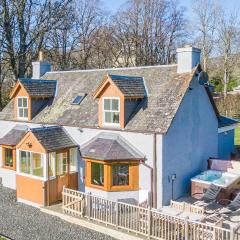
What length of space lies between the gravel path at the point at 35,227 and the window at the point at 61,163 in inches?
97.1

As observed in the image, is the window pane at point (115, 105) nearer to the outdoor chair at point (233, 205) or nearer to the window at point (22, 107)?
the window at point (22, 107)

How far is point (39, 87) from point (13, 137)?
3880mm

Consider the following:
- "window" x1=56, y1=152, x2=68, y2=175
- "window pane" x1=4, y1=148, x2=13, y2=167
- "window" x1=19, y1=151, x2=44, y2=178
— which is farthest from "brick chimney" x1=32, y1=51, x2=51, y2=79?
"window" x1=56, y1=152, x2=68, y2=175

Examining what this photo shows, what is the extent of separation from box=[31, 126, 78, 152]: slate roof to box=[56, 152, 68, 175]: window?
0.54m

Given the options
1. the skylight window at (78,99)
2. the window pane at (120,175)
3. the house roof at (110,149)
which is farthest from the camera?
the skylight window at (78,99)

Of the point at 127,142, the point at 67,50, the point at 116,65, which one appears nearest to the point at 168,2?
the point at 116,65

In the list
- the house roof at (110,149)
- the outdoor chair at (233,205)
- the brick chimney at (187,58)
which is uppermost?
the brick chimney at (187,58)

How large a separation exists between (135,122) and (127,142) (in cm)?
116

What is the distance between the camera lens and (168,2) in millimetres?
56031

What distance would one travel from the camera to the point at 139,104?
65.0 ft

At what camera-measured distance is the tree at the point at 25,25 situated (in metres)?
37.2

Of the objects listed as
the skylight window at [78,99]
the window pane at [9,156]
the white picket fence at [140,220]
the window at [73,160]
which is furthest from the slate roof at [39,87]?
the white picket fence at [140,220]

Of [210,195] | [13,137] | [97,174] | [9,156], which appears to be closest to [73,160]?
[97,174]

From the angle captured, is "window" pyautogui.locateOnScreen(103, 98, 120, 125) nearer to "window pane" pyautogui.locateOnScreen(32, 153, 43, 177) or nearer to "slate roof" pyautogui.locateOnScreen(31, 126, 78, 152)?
"slate roof" pyautogui.locateOnScreen(31, 126, 78, 152)
